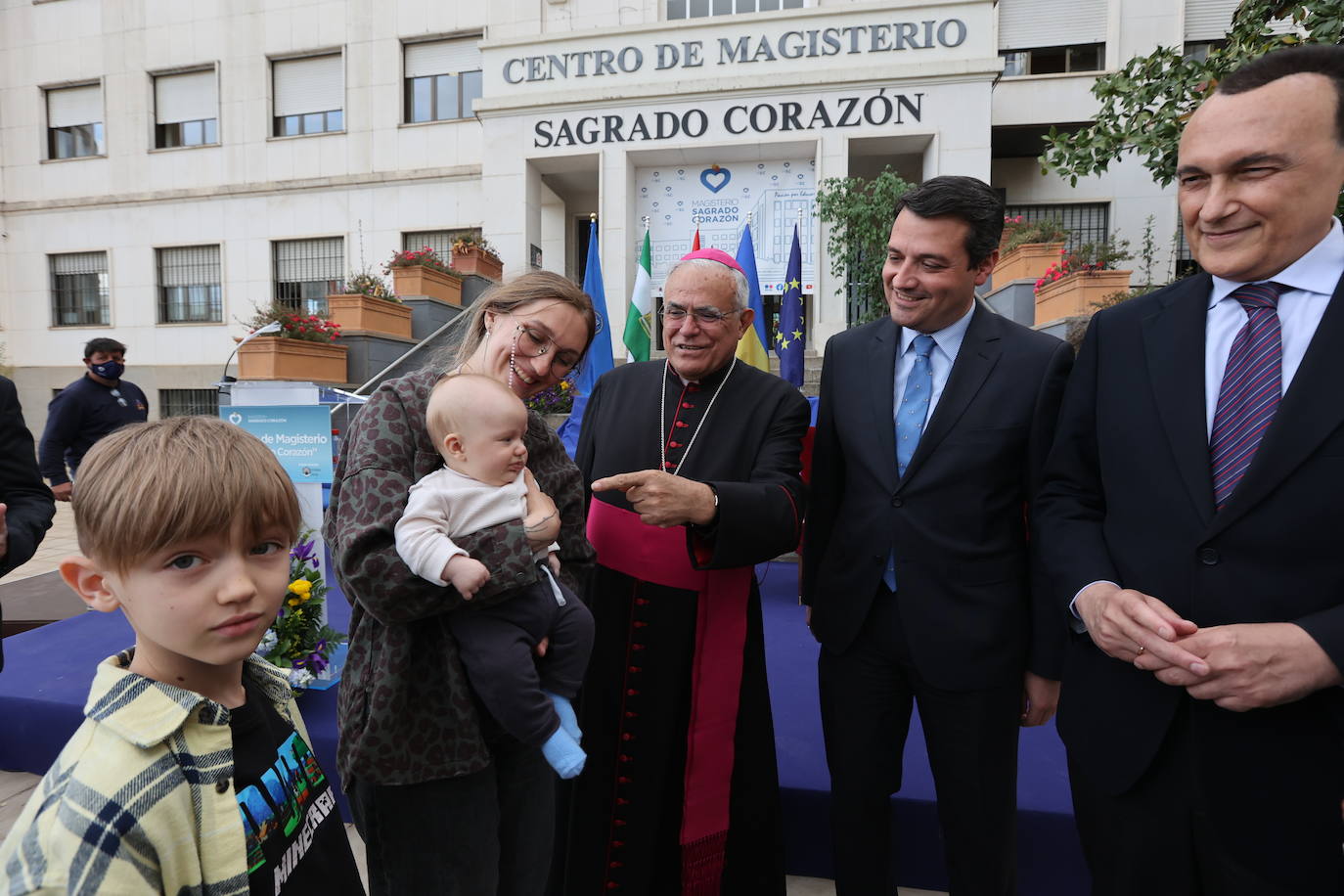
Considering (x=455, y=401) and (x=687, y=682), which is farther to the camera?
(x=687, y=682)

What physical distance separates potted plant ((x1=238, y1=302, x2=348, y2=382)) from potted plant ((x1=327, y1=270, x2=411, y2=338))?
0.27 m

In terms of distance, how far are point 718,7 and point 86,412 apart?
469 inches

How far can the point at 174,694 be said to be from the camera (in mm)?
1011

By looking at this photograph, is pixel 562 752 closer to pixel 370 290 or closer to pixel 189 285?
pixel 370 290

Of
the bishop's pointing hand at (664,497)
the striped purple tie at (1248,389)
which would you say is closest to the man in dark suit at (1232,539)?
the striped purple tie at (1248,389)

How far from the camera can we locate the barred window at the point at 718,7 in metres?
12.8

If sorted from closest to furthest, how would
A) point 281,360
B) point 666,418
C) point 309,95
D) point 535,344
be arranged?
point 535,344 → point 666,418 → point 281,360 → point 309,95

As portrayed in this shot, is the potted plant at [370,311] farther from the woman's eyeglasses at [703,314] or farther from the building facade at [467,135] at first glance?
the woman's eyeglasses at [703,314]

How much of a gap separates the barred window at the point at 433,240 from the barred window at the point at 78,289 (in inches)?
292

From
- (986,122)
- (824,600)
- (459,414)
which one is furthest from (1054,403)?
(986,122)

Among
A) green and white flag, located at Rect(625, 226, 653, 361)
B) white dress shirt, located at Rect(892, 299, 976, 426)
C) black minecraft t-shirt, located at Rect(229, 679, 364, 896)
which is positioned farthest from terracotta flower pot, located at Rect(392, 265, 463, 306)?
black minecraft t-shirt, located at Rect(229, 679, 364, 896)

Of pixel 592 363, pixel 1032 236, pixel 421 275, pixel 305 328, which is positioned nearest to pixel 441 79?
pixel 421 275

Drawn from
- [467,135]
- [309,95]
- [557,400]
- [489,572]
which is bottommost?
[489,572]

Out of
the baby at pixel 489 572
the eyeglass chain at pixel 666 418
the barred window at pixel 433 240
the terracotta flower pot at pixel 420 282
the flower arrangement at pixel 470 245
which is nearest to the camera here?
the baby at pixel 489 572
